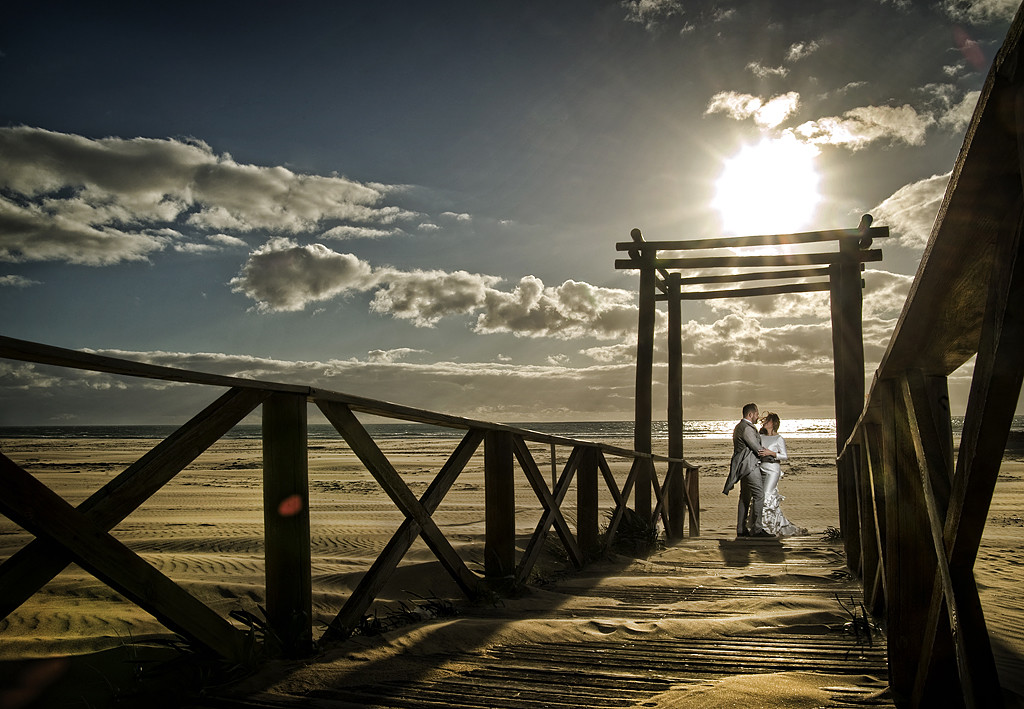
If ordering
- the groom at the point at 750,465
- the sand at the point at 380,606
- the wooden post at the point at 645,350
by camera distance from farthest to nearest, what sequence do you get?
the groom at the point at 750,465
the wooden post at the point at 645,350
the sand at the point at 380,606

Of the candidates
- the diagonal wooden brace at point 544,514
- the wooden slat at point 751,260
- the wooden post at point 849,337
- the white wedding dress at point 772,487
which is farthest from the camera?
the white wedding dress at point 772,487

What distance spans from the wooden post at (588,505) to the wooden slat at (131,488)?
4.03 metres

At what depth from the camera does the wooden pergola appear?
28.7 ft

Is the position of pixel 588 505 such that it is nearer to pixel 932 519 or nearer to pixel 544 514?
pixel 544 514

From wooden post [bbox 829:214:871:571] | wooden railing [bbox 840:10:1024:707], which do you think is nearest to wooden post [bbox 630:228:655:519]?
wooden post [bbox 829:214:871:571]

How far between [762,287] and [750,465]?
2.86 m

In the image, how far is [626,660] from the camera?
274 cm

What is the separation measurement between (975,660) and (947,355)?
82 cm

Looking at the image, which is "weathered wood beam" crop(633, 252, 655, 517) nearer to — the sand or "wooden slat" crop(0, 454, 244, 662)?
the sand

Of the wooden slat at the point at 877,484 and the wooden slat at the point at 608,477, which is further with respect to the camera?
the wooden slat at the point at 608,477

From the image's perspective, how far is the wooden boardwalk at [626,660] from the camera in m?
2.28

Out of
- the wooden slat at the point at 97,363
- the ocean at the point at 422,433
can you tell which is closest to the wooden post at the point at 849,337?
the wooden slat at the point at 97,363

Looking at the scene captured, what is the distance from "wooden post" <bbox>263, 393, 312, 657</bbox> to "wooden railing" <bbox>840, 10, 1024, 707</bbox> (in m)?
2.06

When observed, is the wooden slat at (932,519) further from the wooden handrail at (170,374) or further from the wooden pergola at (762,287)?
the wooden pergola at (762,287)
